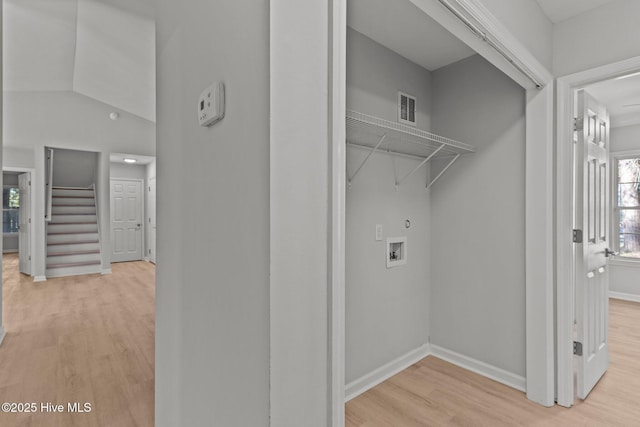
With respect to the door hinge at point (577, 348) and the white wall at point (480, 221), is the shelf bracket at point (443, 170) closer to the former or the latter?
the white wall at point (480, 221)

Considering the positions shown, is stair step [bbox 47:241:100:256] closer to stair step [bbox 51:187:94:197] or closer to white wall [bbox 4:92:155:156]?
stair step [bbox 51:187:94:197]

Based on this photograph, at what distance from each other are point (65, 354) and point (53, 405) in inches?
35.3

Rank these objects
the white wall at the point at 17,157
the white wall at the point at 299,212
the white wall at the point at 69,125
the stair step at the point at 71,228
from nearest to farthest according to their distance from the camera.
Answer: the white wall at the point at 299,212, the white wall at the point at 69,125, the white wall at the point at 17,157, the stair step at the point at 71,228

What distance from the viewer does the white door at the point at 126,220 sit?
7516 mm

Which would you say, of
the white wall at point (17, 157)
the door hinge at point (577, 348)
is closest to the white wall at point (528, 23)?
the door hinge at point (577, 348)

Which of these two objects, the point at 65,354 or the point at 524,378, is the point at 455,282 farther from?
the point at 65,354

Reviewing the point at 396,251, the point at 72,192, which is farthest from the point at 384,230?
the point at 72,192

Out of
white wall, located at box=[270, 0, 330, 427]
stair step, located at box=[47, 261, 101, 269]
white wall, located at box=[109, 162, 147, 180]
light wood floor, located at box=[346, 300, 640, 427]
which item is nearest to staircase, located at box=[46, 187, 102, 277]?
stair step, located at box=[47, 261, 101, 269]

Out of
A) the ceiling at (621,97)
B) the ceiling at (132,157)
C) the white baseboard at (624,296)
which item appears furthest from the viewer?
the ceiling at (132,157)

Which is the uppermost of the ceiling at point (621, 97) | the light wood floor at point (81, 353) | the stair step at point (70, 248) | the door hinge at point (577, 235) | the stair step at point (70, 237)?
the ceiling at point (621, 97)

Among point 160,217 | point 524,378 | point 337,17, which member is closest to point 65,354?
point 160,217

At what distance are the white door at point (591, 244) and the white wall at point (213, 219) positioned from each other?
2.23 meters

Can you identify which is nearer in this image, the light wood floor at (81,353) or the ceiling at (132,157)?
the light wood floor at (81,353)

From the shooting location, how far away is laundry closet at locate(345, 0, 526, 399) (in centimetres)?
214
